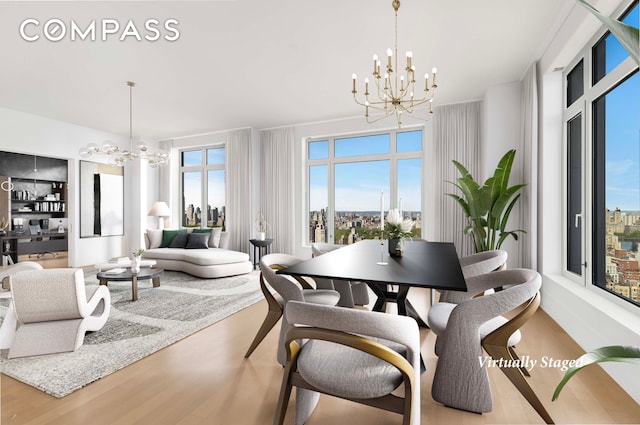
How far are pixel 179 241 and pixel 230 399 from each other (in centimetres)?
483

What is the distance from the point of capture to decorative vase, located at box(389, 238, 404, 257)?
8.46ft

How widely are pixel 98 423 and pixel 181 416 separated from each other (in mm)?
420

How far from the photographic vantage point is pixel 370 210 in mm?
6121

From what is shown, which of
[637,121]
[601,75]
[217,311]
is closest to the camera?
[637,121]

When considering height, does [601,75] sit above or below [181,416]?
above

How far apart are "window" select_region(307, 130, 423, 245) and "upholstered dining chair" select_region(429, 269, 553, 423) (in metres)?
3.90

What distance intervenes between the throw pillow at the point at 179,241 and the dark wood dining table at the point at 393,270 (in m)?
4.44

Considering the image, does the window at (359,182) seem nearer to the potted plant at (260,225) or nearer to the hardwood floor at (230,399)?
the potted plant at (260,225)

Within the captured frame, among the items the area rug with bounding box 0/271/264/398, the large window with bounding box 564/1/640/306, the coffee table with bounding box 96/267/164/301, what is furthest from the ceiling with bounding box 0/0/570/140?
the area rug with bounding box 0/271/264/398

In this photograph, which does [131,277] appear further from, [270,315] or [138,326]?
[270,315]

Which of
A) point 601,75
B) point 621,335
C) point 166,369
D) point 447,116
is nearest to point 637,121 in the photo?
point 601,75

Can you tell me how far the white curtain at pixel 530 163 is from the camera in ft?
12.1

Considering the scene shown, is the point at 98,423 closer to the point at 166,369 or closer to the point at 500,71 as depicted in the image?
the point at 166,369

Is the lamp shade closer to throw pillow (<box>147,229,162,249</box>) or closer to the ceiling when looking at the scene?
throw pillow (<box>147,229,162,249</box>)
